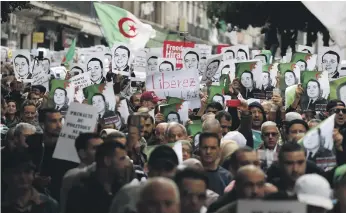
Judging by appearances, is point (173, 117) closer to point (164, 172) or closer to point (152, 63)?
point (164, 172)

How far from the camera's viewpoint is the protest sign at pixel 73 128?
33.4 ft

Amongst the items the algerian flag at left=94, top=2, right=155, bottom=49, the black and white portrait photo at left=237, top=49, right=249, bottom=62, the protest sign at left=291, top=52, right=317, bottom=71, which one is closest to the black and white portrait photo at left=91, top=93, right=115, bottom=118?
the protest sign at left=291, top=52, right=317, bottom=71

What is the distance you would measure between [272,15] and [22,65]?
80.0 ft

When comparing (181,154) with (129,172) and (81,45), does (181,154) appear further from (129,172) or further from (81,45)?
(81,45)

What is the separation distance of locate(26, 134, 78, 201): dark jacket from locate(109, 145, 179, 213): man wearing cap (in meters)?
1.49

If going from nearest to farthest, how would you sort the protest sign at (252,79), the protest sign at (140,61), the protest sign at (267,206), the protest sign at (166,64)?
the protest sign at (267,206) < the protest sign at (252,79) < the protest sign at (166,64) < the protest sign at (140,61)

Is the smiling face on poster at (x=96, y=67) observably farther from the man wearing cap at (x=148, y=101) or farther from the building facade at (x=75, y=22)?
the building facade at (x=75, y=22)

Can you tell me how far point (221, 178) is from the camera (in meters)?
10.0

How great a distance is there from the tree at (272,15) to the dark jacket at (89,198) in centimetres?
3535

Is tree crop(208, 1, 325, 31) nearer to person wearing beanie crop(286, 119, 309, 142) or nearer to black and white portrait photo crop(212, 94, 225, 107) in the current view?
black and white portrait photo crop(212, 94, 225, 107)

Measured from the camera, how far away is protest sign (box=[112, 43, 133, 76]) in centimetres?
2078

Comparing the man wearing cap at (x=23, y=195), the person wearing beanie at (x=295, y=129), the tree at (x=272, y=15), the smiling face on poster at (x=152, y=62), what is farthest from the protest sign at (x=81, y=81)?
the tree at (x=272, y=15)

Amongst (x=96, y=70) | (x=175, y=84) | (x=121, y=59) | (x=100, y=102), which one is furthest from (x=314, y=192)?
(x=121, y=59)

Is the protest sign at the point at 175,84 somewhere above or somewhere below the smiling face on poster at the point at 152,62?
below
